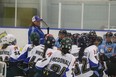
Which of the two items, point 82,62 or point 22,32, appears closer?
point 82,62

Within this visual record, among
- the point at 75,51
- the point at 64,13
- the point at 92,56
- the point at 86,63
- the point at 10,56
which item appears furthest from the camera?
the point at 64,13

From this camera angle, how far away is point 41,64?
20.7 ft

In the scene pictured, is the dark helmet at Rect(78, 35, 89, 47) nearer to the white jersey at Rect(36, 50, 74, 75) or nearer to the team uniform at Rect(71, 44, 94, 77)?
the team uniform at Rect(71, 44, 94, 77)

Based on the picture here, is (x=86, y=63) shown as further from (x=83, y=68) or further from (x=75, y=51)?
(x=75, y=51)

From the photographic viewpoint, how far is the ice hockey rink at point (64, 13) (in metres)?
14.2

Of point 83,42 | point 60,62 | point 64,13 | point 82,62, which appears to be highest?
point 64,13

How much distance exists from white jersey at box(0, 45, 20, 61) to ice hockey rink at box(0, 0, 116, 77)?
238 inches

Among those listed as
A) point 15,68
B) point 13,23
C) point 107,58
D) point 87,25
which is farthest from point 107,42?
point 13,23

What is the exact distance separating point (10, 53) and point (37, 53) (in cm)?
81

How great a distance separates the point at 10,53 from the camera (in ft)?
24.1

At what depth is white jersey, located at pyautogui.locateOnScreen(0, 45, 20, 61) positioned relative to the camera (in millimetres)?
7309

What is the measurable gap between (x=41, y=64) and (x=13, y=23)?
29.8 ft

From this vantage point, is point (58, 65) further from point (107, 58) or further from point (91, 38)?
point (107, 58)

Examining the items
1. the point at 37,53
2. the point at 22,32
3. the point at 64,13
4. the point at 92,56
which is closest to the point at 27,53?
the point at 37,53
